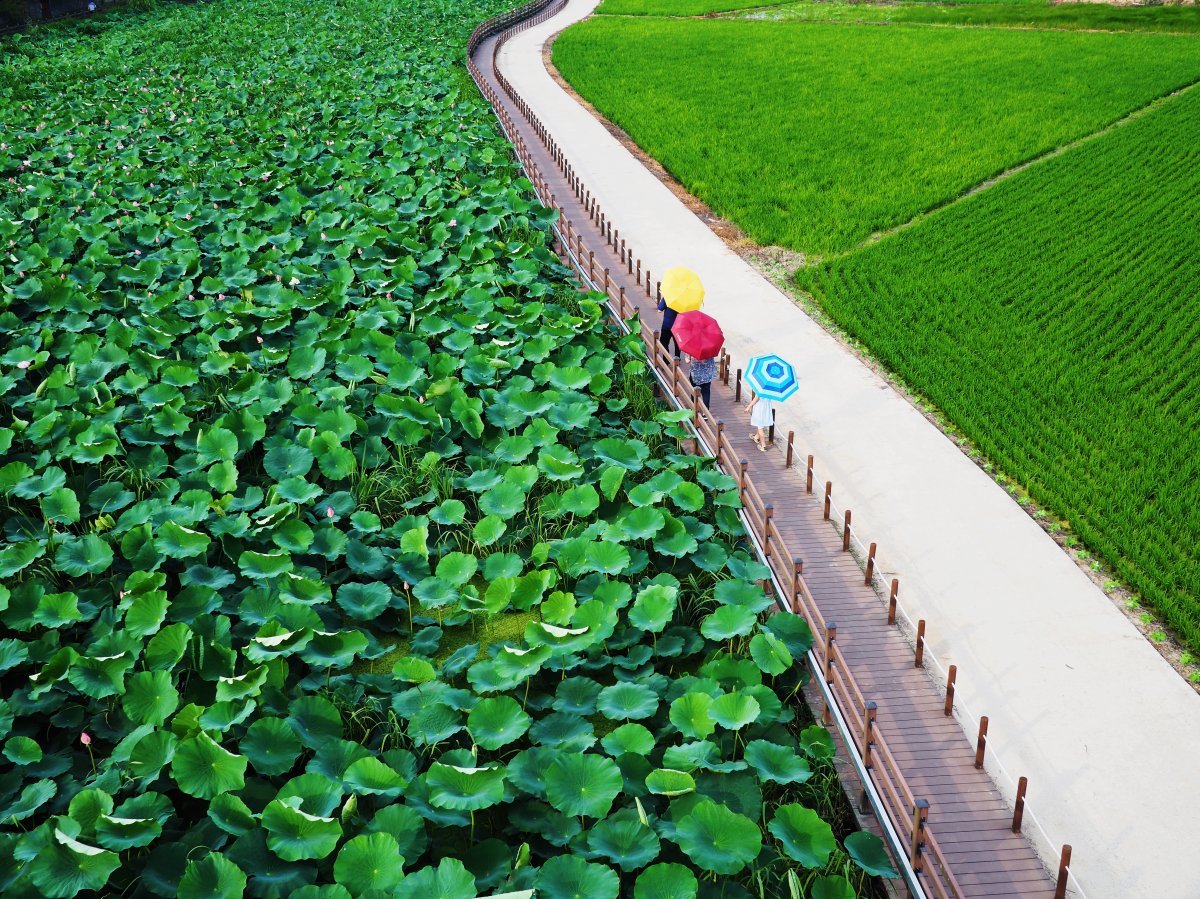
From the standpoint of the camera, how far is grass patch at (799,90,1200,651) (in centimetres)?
855

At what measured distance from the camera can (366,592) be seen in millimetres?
6680

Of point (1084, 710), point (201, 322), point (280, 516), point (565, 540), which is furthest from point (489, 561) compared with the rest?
point (201, 322)

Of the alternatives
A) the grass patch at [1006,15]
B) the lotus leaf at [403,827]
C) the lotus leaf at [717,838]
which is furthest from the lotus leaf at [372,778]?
the grass patch at [1006,15]

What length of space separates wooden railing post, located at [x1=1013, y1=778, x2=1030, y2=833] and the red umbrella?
4786 mm

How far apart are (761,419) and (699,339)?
3.07ft

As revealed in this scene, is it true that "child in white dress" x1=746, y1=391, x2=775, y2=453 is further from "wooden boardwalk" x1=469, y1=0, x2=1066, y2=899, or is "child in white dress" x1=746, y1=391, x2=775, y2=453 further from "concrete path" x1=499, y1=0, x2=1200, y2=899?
"concrete path" x1=499, y1=0, x2=1200, y2=899

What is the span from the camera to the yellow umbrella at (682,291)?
977 centimetres

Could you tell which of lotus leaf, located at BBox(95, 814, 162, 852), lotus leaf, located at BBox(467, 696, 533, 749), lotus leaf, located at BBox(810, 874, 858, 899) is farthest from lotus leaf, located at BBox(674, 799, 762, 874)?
lotus leaf, located at BBox(95, 814, 162, 852)

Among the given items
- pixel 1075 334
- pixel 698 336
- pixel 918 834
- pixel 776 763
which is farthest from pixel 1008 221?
pixel 918 834

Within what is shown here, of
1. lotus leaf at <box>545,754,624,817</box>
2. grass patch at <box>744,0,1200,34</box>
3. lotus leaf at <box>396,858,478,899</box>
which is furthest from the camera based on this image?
grass patch at <box>744,0,1200,34</box>

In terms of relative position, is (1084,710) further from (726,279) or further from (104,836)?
(726,279)

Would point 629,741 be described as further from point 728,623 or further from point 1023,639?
point 1023,639

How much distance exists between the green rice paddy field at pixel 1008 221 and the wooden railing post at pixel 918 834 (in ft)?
10.8

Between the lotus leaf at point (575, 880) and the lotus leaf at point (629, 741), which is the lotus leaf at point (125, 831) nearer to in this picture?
the lotus leaf at point (575, 880)
